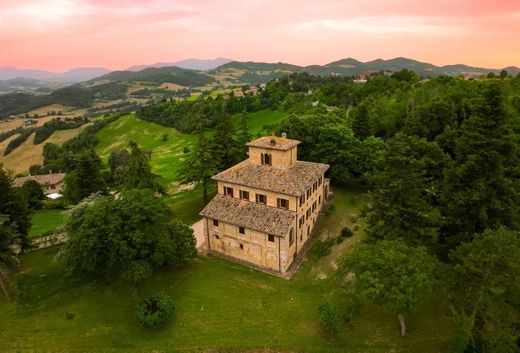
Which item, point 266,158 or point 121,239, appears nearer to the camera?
point 121,239

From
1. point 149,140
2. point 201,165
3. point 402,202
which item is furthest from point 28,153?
point 402,202

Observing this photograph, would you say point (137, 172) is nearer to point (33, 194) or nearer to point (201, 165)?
point (201, 165)

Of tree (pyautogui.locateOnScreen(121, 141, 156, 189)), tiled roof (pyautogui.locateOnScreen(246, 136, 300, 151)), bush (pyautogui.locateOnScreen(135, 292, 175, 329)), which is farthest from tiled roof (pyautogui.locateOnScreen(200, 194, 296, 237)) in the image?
tree (pyautogui.locateOnScreen(121, 141, 156, 189))

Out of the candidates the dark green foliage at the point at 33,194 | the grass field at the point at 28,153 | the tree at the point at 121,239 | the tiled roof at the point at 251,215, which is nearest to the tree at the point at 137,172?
the tiled roof at the point at 251,215

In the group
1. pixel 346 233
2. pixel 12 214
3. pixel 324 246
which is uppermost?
pixel 12 214

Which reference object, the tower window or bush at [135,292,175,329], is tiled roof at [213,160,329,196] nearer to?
the tower window

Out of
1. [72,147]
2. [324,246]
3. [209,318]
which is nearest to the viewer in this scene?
[209,318]

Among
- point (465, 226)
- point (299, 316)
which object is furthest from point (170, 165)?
point (465, 226)

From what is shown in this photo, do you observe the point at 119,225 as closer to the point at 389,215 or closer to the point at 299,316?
the point at 299,316

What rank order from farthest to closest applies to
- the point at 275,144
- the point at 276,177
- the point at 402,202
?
the point at 275,144 → the point at 276,177 → the point at 402,202
